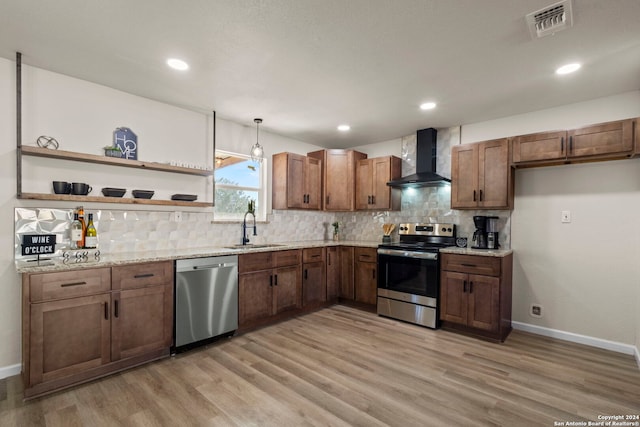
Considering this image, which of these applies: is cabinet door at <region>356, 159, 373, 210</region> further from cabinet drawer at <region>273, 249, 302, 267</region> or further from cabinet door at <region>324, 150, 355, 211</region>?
cabinet drawer at <region>273, 249, 302, 267</region>

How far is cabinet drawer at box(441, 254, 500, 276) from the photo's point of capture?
317 centimetres

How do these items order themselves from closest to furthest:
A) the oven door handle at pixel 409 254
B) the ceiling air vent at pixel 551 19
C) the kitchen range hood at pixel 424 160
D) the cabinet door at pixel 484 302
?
the ceiling air vent at pixel 551 19 → the cabinet door at pixel 484 302 → the oven door handle at pixel 409 254 → the kitchen range hood at pixel 424 160

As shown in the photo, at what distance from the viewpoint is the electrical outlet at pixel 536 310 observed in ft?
11.2

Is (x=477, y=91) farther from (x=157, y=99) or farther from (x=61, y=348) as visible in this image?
(x=61, y=348)

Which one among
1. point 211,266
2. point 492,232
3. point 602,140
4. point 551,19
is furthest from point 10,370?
point 602,140

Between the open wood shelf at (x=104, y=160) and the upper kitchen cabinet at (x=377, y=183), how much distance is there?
7.28 feet

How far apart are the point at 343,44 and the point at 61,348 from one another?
9.77ft

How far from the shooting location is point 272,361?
271 centimetres

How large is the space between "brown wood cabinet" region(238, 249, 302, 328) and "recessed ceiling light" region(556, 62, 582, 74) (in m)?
3.15

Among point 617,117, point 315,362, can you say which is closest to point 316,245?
point 315,362

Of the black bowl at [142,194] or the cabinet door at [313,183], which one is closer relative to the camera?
the black bowl at [142,194]

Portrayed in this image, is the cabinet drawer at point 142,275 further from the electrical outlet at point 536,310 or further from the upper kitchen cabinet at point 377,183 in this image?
the electrical outlet at point 536,310

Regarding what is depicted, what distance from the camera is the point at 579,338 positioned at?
3.17 meters

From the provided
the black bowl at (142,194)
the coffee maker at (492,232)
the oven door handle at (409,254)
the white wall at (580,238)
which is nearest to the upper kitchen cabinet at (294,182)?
the oven door handle at (409,254)
